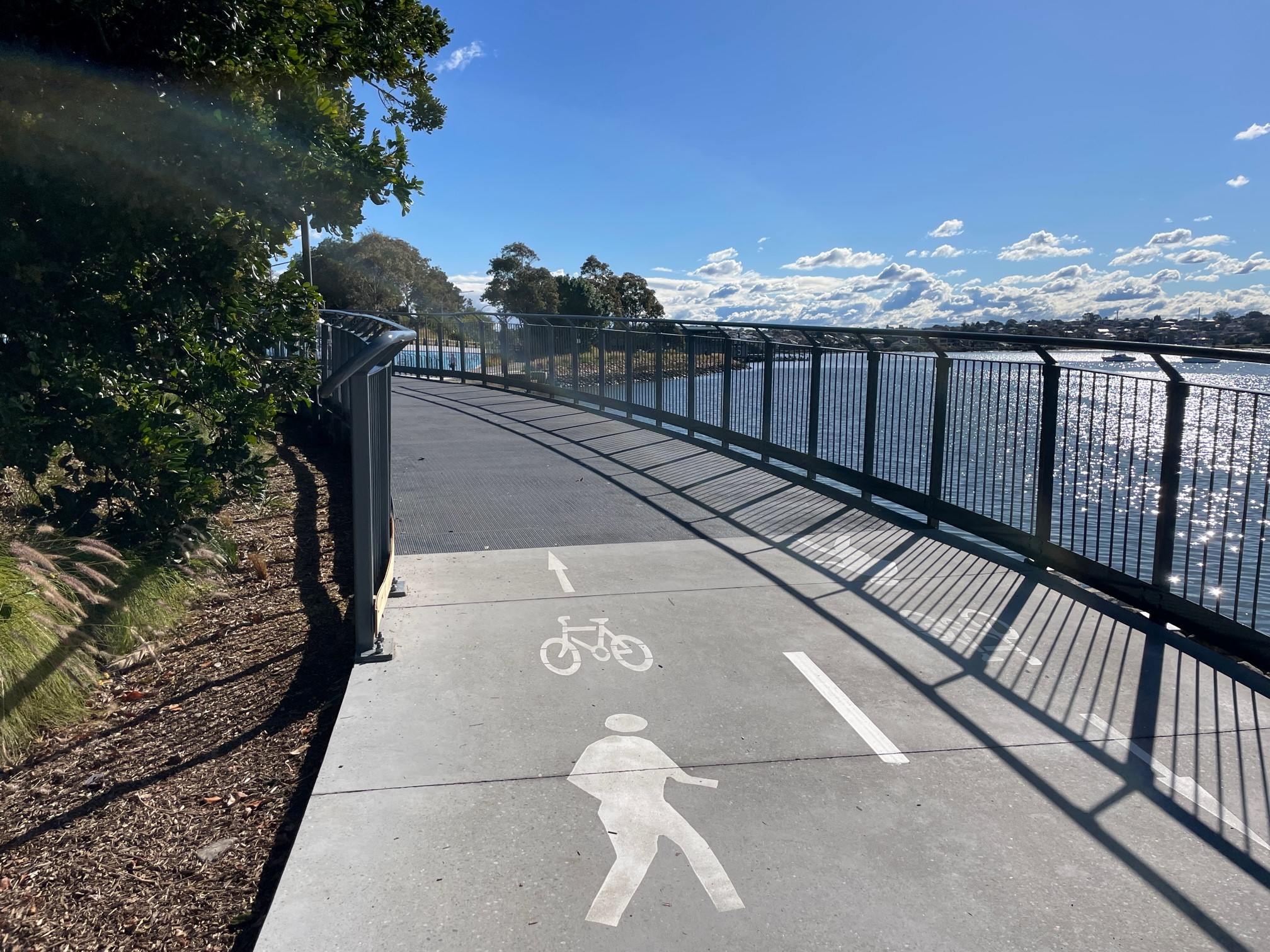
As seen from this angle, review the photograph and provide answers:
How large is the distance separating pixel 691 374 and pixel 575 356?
186 inches

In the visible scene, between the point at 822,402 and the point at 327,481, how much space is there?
17.0ft

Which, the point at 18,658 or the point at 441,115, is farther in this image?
the point at 441,115

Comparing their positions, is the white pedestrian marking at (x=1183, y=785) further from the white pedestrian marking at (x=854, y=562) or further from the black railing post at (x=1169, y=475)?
the white pedestrian marking at (x=854, y=562)

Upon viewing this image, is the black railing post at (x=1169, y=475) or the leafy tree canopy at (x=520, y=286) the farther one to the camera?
the leafy tree canopy at (x=520, y=286)

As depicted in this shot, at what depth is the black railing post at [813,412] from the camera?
973 cm

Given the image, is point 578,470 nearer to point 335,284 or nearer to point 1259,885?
point 1259,885

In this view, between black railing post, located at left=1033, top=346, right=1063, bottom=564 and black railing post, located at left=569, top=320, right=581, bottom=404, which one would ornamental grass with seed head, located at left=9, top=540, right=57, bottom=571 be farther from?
black railing post, located at left=569, top=320, right=581, bottom=404

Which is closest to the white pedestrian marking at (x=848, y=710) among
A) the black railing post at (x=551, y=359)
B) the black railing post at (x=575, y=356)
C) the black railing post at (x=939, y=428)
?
the black railing post at (x=939, y=428)

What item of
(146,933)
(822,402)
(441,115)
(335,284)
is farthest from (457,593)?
(335,284)

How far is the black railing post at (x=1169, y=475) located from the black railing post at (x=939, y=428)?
2.19 m

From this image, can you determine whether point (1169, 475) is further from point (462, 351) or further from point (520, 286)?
point (520, 286)

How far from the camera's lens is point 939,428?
317 inches

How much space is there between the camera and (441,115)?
9.57 metres

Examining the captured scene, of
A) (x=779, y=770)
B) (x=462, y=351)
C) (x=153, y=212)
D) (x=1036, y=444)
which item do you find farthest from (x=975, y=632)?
(x=462, y=351)
